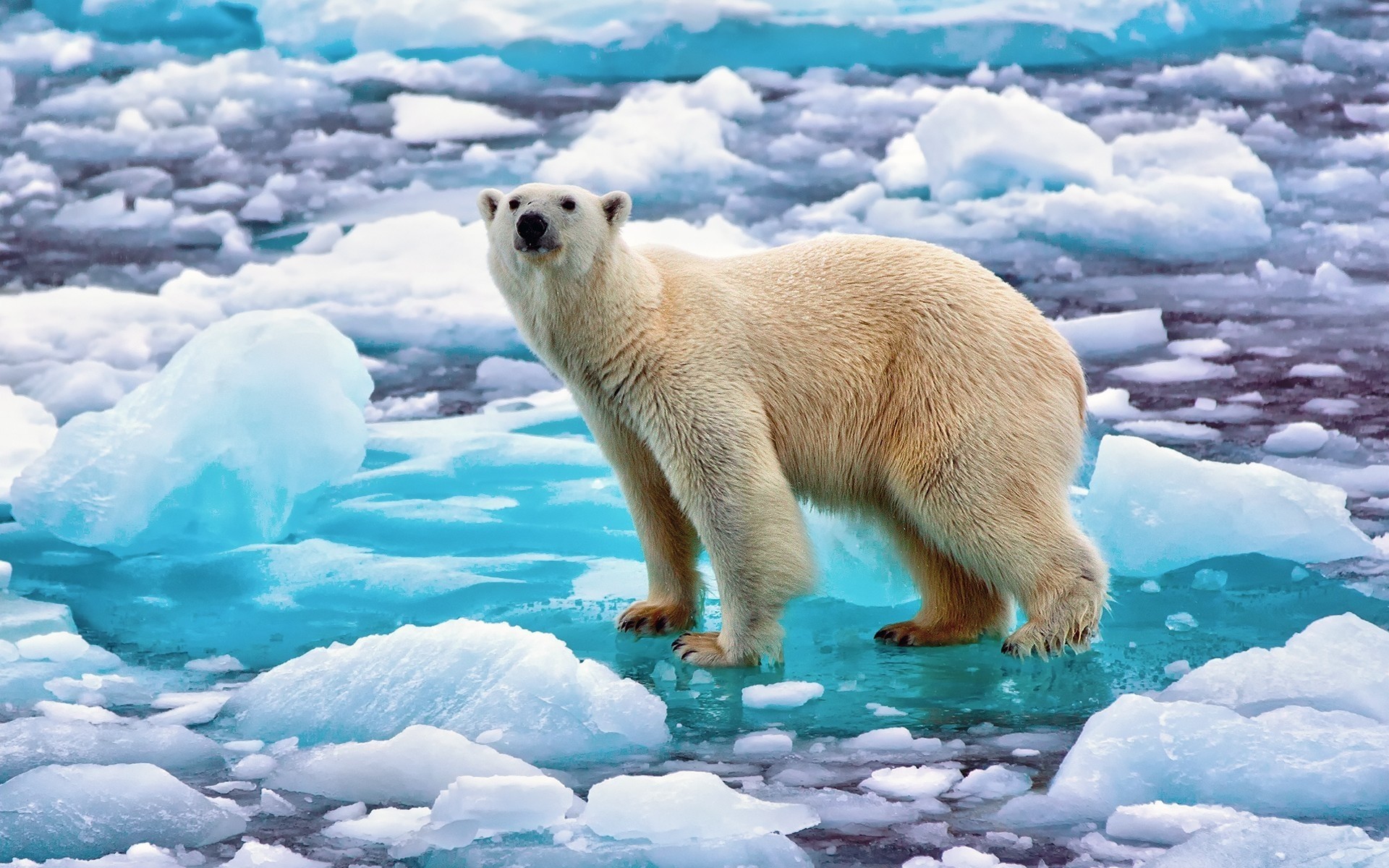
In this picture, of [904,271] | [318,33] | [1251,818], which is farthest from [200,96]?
[1251,818]

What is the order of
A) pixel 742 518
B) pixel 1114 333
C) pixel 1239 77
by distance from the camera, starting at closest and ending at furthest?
pixel 742 518 < pixel 1114 333 < pixel 1239 77

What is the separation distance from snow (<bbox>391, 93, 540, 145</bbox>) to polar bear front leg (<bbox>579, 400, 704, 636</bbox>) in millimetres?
7164

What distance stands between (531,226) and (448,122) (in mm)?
7971

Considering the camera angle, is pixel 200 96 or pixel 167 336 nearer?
pixel 167 336

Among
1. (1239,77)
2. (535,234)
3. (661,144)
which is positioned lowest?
(535,234)

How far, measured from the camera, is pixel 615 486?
6.36 m

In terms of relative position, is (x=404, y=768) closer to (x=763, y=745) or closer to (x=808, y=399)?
(x=763, y=745)

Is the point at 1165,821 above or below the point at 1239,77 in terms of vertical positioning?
below

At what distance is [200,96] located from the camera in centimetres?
1188

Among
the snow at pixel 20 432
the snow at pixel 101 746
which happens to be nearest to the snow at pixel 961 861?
the snow at pixel 101 746

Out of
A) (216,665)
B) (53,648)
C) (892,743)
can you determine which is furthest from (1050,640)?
(53,648)

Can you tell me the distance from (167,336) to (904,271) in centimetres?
545

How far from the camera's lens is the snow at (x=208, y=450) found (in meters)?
5.73

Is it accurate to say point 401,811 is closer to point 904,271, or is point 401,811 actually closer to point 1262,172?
point 904,271
